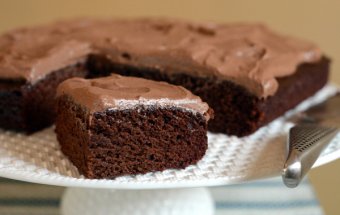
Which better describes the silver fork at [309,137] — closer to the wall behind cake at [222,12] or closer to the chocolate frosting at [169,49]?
the chocolate frosting at [169,49]

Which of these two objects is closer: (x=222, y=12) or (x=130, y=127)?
(x=130, y=127)

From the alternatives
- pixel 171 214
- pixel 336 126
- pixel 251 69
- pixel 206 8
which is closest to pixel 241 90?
pixel 251 69

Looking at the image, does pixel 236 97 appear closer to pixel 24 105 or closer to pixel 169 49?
pixel 169 49

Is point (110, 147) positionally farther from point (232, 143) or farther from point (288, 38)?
point (288, 38)

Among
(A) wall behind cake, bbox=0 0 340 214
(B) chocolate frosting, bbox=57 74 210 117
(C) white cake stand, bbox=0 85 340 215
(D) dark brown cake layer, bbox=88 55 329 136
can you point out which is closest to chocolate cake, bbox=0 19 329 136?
(D) dark brown cake layer, bbox=88 55 329 136

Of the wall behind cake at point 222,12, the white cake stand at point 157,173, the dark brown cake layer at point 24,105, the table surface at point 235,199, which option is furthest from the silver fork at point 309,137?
the wall behind cake at point 222,12

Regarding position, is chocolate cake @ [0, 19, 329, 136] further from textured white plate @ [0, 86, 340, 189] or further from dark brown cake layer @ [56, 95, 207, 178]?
dark brown cake layer @ [56, 95, 207, 178]

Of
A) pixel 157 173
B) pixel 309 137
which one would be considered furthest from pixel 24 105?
pixel 309 137
